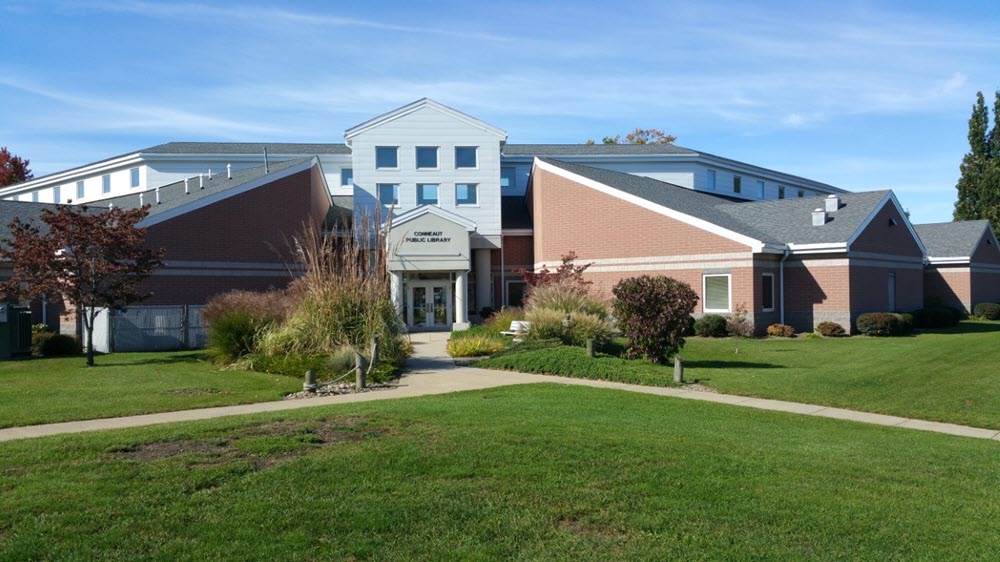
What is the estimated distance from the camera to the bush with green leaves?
1875 centimetres

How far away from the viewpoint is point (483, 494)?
21.8 ft

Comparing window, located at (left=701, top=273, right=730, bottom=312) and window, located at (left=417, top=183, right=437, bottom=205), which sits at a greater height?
window, located at (left=417, top=183, right=437, bottom=205)

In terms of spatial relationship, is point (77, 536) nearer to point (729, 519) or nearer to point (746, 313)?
point (729, 519)

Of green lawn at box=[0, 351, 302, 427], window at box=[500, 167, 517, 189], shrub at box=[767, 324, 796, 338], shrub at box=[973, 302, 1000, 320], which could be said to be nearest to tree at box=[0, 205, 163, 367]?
green lawn at box=[0, 351, 302, 427]

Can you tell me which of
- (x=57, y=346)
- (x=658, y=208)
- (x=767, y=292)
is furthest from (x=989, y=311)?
(x=57, y=346)

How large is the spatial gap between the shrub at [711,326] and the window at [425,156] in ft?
59.1

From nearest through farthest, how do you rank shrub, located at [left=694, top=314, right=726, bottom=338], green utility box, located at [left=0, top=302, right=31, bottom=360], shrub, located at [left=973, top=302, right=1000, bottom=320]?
green utility box, located at [left=0, top=302, right=31, bottom=360] < shrub, located at [left=694, top=314, right=726, bottom=338] < shrub, located at [left=973, top=302, right=1000, bottom=320]

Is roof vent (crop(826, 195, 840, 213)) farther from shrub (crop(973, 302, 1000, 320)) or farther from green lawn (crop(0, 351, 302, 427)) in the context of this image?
green lawn (crop(0, 351, 302, 427))

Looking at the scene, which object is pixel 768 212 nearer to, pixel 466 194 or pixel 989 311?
pixel 989 311

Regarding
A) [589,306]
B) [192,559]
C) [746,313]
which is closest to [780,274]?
[746,313]

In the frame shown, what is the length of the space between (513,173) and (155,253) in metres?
28.5

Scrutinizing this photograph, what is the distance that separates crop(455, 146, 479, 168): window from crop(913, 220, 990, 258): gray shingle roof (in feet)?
78.8

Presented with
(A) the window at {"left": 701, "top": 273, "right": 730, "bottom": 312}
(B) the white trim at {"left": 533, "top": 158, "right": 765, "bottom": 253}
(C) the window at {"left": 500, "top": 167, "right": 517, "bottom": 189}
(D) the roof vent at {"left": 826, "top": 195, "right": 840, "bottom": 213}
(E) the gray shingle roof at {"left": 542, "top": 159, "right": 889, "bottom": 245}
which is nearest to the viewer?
(B) the white trim at {"left": 533, "top": 158, "right": 765, "bottom": 253}

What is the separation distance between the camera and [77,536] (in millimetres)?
5543
